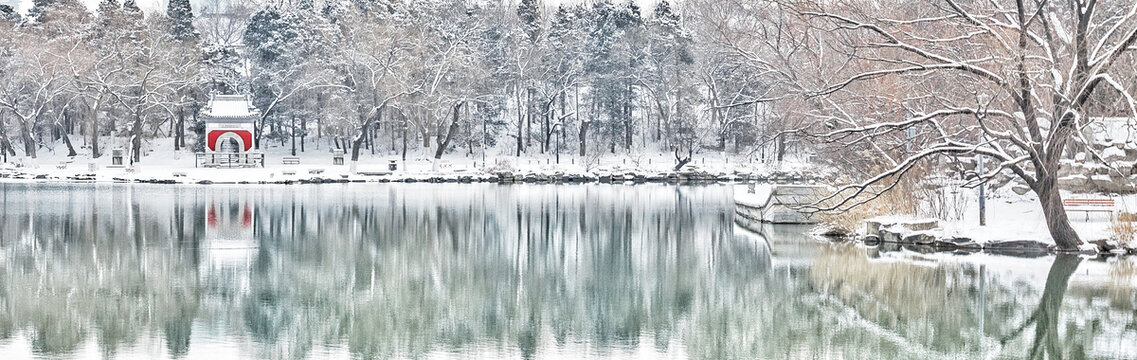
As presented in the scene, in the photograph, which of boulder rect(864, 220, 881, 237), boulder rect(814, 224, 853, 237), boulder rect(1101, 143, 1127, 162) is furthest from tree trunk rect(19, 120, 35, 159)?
boulder rect(1101, 143, 1127, 162)

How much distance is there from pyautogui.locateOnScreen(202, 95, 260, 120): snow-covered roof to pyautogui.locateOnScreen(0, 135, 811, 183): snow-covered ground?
275cm

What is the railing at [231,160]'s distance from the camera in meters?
62.5

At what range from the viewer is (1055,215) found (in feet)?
69.8

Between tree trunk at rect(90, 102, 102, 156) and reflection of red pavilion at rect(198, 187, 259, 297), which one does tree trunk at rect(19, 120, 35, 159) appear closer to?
tree trunk at rect(90, 102, 102, 156)

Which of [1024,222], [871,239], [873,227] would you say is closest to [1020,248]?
[1024,222]

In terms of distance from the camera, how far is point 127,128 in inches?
2840

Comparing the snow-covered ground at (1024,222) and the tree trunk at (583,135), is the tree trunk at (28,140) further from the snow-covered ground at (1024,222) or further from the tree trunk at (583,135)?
the snow-covered ground at (1024,222)

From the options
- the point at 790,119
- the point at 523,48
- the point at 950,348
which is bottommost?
the point at 950,348

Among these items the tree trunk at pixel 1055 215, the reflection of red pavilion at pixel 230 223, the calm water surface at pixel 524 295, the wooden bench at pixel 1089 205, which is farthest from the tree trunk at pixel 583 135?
the tree trunk at pixel 1055 215

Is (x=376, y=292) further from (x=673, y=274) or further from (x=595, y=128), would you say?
(x=595, y=128)

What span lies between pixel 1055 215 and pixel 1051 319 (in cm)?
677

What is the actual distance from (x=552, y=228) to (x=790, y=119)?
1007cm

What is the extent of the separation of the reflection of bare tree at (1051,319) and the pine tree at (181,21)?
2399 inches

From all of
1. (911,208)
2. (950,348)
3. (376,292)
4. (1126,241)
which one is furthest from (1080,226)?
(376,292)
